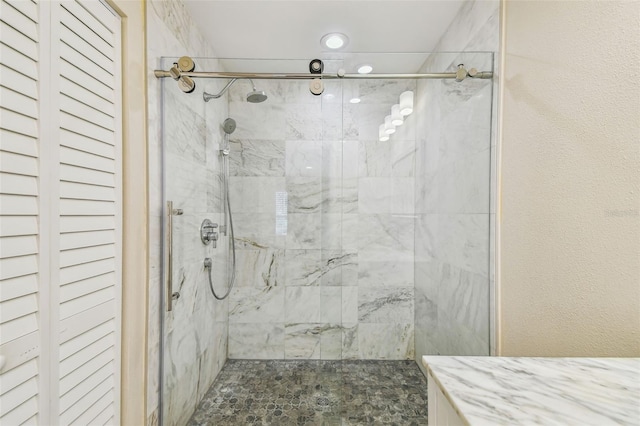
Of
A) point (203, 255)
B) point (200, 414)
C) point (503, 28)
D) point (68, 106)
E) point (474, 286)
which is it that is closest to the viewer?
point (68, 106)

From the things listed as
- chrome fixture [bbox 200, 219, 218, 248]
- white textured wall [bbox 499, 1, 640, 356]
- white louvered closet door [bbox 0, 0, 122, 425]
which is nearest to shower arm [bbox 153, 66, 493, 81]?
white textured wall [bbox 499, 1, 640, 356]

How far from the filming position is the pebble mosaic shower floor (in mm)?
1464

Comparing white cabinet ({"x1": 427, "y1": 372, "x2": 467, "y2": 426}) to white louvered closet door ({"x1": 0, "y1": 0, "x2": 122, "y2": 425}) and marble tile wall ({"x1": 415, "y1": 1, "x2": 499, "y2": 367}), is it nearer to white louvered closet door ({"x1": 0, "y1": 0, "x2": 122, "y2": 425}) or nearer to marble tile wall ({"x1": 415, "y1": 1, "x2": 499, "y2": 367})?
marble tile wall ({"x1": 415, "y1": 1, "x2": 499, "y2": 367})

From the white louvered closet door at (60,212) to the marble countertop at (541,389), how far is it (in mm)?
1060

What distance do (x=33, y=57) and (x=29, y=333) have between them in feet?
2.43

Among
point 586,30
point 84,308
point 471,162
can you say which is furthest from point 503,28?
point 84,308

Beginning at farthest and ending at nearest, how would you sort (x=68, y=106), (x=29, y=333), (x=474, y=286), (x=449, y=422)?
(x=474, y=286), (x=68, y=106), (x=29, y=333), (x=449, y=422)

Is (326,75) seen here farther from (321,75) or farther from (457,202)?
(457,202)

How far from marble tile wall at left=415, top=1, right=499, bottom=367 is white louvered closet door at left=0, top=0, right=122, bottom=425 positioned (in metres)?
1.37

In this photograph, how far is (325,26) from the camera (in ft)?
5.89

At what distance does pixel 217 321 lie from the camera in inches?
65.4

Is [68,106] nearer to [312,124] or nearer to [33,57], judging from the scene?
[33,57]

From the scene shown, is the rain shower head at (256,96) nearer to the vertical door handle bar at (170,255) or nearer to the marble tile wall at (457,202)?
the vertical door handle bar at (170,255)

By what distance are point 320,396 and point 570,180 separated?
1418 millimetres
